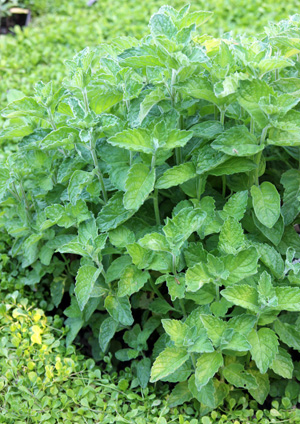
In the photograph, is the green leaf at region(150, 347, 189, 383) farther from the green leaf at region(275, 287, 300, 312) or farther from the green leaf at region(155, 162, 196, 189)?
the green leaf at region(155, 162, 196, 189)

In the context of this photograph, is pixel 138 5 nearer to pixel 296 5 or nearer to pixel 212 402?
pixel 296 5

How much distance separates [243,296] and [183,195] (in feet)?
1.82

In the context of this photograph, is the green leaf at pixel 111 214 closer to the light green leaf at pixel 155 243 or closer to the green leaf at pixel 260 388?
the light green leaf at pixel 155 243

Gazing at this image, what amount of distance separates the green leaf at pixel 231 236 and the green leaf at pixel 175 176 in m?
0.20

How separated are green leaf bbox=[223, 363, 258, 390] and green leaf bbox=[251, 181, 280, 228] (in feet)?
1.71

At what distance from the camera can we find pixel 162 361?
1.64m

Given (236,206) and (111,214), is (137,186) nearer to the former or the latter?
(111,214)

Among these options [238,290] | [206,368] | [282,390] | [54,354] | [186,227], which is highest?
[186,227]

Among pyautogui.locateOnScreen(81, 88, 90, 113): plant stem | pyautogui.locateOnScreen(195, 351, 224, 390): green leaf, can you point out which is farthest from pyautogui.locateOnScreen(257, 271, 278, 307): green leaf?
pyautogui.locateOnScreen(81, 88, 90, 113): plant stem

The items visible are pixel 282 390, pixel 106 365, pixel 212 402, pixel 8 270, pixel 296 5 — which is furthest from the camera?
pixel 296 5

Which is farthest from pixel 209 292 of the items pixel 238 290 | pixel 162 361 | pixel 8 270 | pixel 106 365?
pixel 8 270

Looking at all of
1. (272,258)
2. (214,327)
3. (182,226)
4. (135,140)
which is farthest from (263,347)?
(135,140)

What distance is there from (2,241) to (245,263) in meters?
1.44

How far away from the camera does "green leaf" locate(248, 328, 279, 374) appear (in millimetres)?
1630
